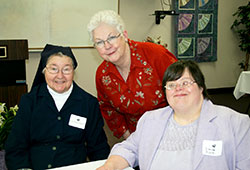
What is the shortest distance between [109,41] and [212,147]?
1.04 m

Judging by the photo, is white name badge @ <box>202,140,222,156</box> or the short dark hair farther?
the short dark hair

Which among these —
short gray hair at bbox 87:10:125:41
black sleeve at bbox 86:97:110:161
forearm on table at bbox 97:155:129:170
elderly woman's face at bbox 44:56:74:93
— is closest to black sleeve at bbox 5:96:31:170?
elderly woman's face at bbox 44:56:74:93

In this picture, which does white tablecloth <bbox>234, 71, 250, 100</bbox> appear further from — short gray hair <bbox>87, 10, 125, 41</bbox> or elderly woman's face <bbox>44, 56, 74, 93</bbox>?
elderly woman's face <bbox>44, 56, 74, 93</bbox>

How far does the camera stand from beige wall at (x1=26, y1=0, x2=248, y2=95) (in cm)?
572

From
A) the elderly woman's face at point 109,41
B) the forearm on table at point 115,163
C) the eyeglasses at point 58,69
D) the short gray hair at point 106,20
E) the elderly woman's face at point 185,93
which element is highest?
the short gray hair at point 106,20

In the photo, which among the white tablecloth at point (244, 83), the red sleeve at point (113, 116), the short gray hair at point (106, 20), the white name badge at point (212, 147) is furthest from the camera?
the white tablecloth at point (244, 83)

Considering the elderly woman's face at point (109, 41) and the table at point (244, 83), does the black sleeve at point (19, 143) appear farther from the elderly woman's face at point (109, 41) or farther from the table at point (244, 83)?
the table at point (244, 83)

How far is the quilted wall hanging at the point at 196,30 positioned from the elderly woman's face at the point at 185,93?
504cm

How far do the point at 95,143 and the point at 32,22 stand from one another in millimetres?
3549

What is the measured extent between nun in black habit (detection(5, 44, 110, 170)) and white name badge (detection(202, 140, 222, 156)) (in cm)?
85

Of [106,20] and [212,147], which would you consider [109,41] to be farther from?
[212,147]

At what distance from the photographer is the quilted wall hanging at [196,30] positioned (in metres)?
6.62

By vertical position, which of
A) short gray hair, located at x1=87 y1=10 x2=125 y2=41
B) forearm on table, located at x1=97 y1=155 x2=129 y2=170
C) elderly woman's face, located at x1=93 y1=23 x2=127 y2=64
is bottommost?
forearm on table, located at x1=97 y1=155 x2=129 y2=170

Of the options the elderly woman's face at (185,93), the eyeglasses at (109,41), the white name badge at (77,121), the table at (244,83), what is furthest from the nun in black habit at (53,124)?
the table at (244,83)
